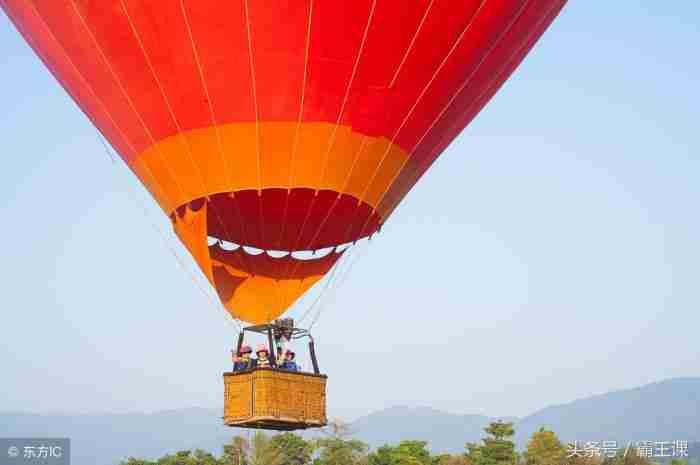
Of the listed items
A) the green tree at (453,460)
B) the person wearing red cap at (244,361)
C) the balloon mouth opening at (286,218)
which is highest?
the balloon mouth opening at (286,218)

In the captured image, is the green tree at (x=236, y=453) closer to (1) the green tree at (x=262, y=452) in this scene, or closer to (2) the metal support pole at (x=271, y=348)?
(1) the green tree at (x=262, y=452)

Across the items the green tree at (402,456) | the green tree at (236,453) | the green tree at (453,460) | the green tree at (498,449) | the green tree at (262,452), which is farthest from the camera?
the green tree at (262,452)

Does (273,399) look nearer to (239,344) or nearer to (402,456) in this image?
(239,344)

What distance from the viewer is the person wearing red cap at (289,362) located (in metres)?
12.3

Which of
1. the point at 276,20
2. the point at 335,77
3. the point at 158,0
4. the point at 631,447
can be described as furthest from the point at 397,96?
the point at 631,447

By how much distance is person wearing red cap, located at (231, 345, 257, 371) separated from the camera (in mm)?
12141

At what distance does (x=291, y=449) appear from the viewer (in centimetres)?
6112

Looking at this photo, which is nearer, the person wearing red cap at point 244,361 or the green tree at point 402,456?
the person wearing red cap at point 244,361

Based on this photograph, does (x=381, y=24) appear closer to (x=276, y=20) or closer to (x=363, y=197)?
(x=276, y=20)

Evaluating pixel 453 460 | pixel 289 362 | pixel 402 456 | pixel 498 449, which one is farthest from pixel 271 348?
pixel 453 460

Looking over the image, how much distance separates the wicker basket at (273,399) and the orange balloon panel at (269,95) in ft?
4.30

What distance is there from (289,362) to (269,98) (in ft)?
10.3

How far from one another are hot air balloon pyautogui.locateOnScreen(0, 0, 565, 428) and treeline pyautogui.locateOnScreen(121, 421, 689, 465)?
37.2 metres

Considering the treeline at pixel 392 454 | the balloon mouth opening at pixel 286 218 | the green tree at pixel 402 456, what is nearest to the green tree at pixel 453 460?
the treeline at pixel 392 454
